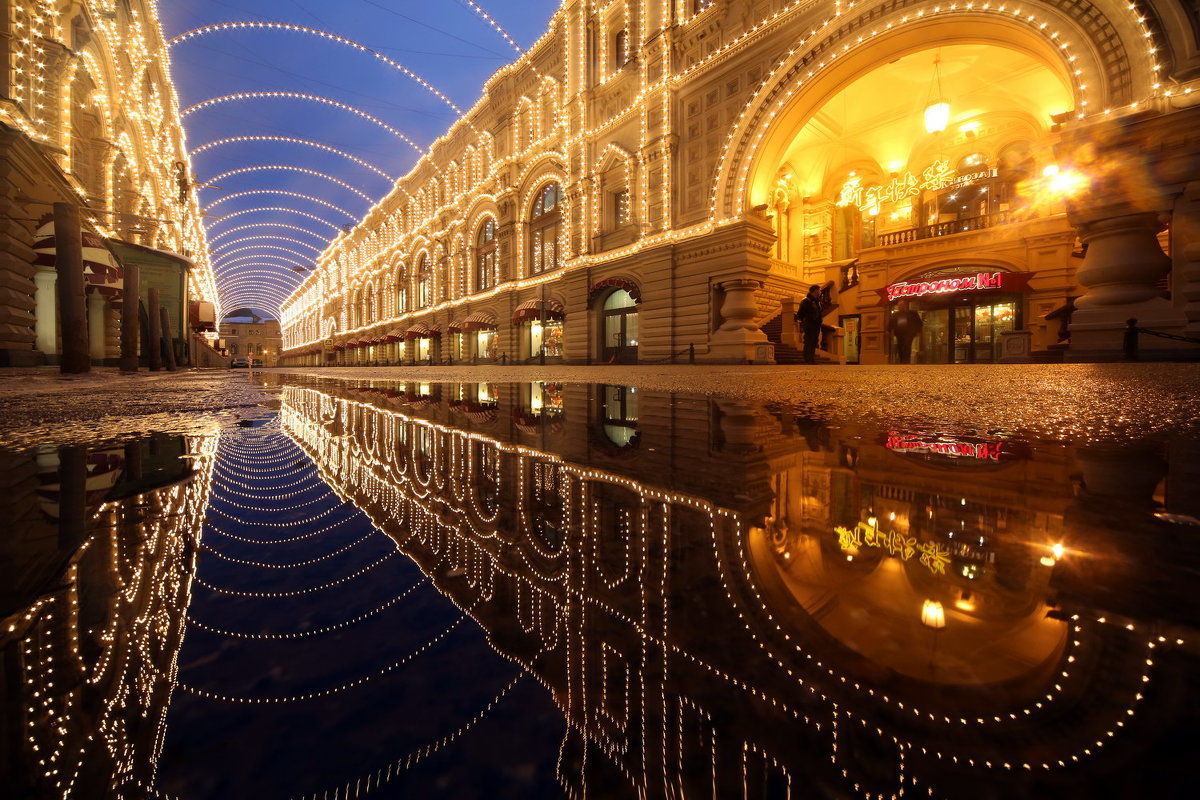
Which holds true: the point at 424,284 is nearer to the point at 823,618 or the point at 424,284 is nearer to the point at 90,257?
the point at 90,257

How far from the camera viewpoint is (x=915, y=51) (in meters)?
11.0

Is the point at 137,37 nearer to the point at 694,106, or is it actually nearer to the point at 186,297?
the point at 186,297

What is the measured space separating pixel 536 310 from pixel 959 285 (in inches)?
560

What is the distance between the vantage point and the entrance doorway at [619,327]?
57.9 ft

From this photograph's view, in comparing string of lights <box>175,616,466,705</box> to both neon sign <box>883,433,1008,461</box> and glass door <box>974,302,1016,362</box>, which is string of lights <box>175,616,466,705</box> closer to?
neon sign <box>883,433,1008,461</box>

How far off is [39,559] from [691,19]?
17.9m

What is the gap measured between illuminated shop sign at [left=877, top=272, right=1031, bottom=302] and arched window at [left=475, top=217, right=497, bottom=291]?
55.2ft

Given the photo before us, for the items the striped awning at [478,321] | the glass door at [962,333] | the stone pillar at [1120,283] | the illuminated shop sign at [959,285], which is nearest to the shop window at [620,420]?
the stone pillar at [1120,283]

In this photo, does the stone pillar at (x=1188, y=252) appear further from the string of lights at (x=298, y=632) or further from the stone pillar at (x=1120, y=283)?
the string of lights at (x=298, y=632)

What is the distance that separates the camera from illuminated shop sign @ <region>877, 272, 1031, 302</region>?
563 inches

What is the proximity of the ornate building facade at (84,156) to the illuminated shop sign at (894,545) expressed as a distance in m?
12.2

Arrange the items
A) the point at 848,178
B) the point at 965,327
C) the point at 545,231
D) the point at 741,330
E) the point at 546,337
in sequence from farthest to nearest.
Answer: the point at 546,337 < the point at 545,231 < the point at 848,178 < the point at 965,327 < the point at 741,330

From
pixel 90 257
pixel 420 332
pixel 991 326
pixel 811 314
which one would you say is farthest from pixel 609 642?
pixel 420 332

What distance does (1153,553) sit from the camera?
75 cm
